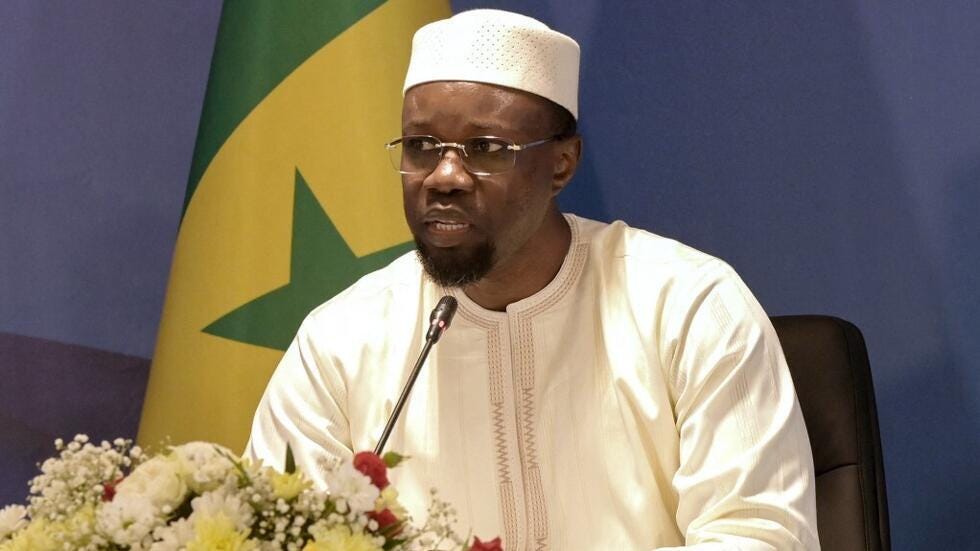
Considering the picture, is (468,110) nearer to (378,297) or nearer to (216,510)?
(378,297)

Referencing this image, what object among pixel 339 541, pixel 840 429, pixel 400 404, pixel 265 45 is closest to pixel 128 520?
pixel 339 541

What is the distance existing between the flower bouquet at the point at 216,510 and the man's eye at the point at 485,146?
0.93 metres

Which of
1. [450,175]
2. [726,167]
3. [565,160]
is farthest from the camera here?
[726,167]

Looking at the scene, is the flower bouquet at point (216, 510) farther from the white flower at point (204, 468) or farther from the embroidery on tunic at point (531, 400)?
the embroidery on tunic at point (531, 400)

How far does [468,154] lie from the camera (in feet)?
7.07

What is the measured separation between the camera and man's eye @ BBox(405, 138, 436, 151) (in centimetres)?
216

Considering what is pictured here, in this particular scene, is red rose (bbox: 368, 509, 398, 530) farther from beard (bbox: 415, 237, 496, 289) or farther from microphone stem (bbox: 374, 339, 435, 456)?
beard (bbox: 415, 237, 496, 289)

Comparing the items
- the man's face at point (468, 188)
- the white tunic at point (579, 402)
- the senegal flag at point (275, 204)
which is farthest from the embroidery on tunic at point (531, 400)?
the senegal flag at point (275, 204)

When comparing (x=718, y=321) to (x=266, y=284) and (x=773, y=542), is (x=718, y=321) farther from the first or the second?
(x=266, y=284)

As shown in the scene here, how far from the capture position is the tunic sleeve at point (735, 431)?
6.26 feet

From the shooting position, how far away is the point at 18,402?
10.6 ft

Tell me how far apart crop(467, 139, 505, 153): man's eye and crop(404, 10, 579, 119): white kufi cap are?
11 centimetres

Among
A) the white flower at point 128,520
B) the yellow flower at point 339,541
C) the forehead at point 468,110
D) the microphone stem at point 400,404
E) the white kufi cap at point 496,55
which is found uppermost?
the white kufi cap at point 496,55

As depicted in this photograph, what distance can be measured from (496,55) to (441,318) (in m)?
0.56
